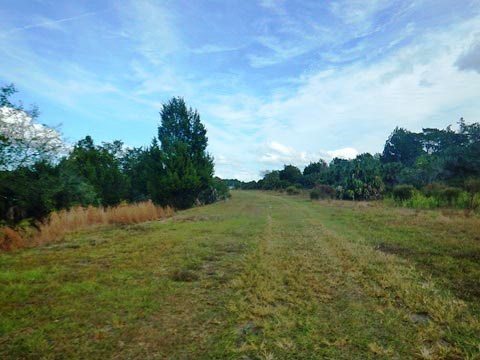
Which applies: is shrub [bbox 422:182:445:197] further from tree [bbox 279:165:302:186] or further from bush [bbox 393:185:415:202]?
tree [bbox 279:165:302:186]

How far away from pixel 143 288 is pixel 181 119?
765 inches

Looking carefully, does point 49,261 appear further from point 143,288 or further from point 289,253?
point 289,253

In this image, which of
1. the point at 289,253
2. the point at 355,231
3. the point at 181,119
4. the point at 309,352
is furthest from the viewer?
the point at 181,119

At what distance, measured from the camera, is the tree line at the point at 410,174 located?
68.8ft

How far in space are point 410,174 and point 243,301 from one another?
3405 centimetres

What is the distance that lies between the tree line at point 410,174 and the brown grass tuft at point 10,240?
1971cm

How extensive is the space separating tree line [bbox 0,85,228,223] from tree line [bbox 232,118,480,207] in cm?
1470

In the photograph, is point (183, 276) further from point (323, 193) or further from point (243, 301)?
point (323, 193)

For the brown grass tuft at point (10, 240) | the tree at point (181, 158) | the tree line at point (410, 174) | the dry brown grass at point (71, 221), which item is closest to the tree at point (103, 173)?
the tree at point (181, 158)

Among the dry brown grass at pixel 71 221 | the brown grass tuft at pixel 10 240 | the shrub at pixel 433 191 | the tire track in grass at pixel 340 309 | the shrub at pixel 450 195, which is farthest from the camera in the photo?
the shrub at pixel 433 191

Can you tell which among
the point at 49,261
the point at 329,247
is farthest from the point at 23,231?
the point at 329,247

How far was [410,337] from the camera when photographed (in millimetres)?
3232

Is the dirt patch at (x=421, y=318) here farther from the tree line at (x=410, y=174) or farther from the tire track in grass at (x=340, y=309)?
the tree line at (x=410, y=174)

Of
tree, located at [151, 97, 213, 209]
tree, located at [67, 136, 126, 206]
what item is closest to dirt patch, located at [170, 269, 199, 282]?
tree, located at [151, 97, 213, 209]
